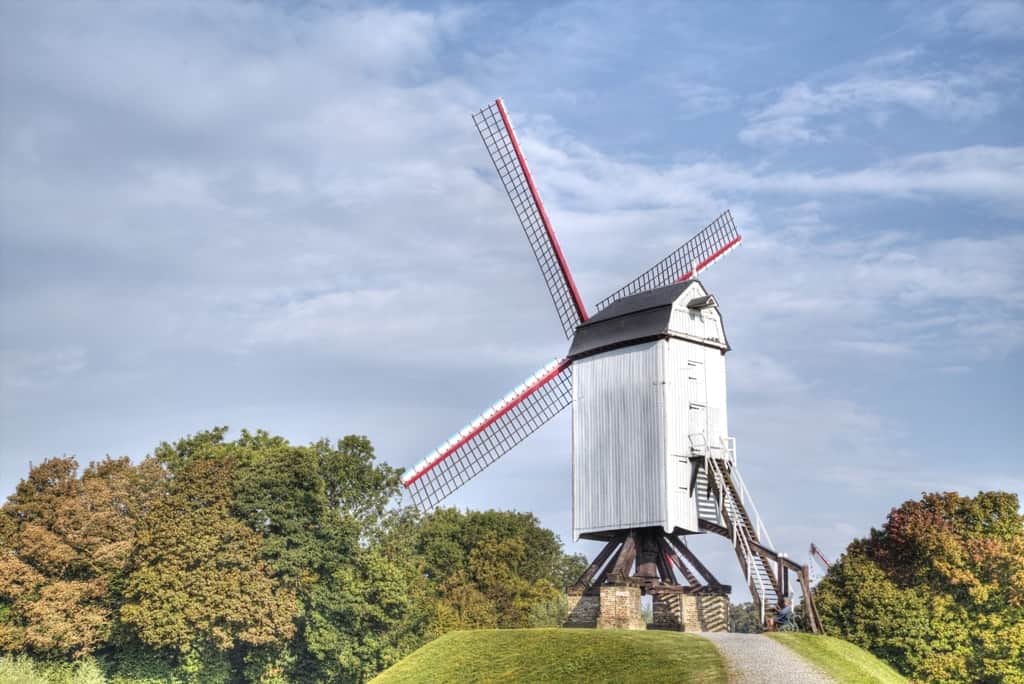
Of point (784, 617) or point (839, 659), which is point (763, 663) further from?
point (784, 617)

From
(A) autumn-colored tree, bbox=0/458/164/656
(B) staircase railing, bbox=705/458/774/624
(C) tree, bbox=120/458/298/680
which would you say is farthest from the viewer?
(A) autumn-colored tree, bbox=0/458/164/656

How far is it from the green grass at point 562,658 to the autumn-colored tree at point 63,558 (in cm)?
2375

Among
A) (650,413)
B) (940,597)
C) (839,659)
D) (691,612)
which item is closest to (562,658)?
(691,612)

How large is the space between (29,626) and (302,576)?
12.7 m

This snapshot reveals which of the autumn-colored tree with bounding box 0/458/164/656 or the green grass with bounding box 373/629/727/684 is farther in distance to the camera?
the autumn-colored tree with bounding box 0/458/164/656

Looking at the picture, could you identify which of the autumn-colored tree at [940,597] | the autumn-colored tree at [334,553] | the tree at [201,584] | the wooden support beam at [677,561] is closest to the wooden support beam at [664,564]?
the wooden support beam at [677,561]

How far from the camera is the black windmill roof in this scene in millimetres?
41344

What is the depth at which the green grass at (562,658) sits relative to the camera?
32031 millimetres

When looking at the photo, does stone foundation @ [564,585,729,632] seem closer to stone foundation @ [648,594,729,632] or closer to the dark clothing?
stone foundation @ [648,594,729,632]

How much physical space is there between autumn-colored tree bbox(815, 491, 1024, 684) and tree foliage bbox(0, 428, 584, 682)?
719 inches

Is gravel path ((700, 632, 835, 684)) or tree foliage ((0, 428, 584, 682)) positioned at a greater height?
tree foliage ((0, 428, 584, 682))

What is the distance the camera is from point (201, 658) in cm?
5800

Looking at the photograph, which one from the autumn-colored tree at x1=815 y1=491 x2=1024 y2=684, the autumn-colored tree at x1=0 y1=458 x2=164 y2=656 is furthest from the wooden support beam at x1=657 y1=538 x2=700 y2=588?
the autumn-colored tree at x1=0 y1=458 x2=164 y2=656

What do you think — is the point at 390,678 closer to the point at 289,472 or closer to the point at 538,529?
the point at 289,472
